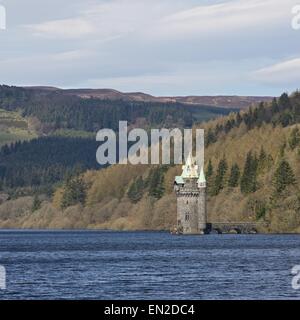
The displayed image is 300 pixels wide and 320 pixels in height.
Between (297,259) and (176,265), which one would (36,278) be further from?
(297,259)

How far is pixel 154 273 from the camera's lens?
4080 inches

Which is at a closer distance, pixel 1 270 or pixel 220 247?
pixel 1 270

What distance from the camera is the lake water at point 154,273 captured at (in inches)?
3275

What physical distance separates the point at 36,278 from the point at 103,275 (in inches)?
219

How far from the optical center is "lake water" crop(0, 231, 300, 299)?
273 feet

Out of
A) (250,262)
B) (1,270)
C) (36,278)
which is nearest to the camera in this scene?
(36,278)

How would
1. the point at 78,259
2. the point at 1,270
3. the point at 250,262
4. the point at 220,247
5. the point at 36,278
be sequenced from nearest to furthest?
the point at 36,278 < the point at 1,270 < the point at 250,262 < the point at 78,259 < the point at 220,247

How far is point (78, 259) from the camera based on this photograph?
131875 mm
